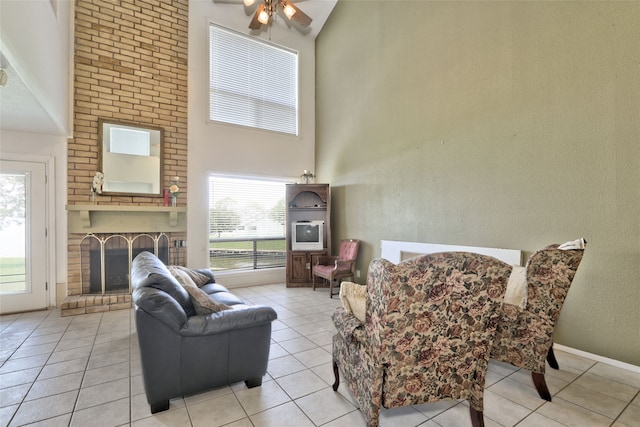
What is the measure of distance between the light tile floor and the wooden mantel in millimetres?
1659

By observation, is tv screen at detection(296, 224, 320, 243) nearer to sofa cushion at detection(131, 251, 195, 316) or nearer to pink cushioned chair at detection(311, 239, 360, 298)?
pink cushioned chair at detection(311, 239, 360, 298)

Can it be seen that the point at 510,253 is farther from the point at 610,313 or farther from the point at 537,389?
the point at 537,389

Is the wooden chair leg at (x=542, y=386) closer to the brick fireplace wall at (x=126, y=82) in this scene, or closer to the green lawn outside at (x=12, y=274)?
the brick fireplace wall at (x=126, y=82)

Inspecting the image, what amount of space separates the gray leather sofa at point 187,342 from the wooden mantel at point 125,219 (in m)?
2.62

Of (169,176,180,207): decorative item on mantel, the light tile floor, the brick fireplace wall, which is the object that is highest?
the brick fireplace wall

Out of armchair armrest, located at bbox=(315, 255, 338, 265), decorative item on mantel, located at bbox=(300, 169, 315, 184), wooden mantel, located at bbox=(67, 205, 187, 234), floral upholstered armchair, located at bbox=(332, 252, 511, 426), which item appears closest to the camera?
floral upholstered armchair, located at bbox=(332, 252, 511, 426)

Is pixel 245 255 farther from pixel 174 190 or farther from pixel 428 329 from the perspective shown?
pixel 428 329

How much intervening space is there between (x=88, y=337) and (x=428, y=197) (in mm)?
4352

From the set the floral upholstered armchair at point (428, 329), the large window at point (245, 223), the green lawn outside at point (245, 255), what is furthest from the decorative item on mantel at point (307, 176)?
the floral upholstered armchair at point (428, 329)

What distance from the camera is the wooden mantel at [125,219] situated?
4207 mm

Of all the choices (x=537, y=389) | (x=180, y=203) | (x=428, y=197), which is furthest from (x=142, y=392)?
(x=428, y=197)

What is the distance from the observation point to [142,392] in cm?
216

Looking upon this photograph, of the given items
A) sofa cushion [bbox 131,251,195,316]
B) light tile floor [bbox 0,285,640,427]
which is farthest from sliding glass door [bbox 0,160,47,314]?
sofa cushion [bbox 131,251,195,316]

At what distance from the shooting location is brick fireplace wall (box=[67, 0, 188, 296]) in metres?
4.30
